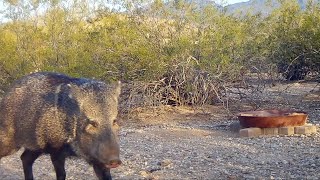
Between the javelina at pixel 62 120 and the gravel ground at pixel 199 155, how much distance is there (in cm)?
101

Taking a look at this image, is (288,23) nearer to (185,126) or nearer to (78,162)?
(185,126)

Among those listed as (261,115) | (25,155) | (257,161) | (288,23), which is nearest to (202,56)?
(261,115)

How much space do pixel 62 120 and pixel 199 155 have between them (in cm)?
261

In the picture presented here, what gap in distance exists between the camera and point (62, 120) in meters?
5.02

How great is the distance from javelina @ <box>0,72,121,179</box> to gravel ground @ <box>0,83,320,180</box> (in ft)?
3.32

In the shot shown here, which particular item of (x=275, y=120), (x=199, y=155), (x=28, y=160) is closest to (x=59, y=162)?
(x=28, y=160)

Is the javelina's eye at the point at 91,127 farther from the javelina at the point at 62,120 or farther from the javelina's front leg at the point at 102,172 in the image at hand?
the javelina's front leg at the point at 102,172

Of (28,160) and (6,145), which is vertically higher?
(6,145)

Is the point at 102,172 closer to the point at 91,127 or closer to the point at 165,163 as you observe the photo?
the point at 91,127

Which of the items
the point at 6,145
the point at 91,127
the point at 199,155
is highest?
the point at 91,127

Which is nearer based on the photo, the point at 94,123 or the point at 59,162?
the point at 94,123

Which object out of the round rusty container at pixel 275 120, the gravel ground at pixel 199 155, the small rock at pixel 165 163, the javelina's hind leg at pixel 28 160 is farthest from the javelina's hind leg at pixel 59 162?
the round rusty container at pixel 275 120

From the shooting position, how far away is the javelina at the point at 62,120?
470 cm

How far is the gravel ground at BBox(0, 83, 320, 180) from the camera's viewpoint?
20.1 ft
